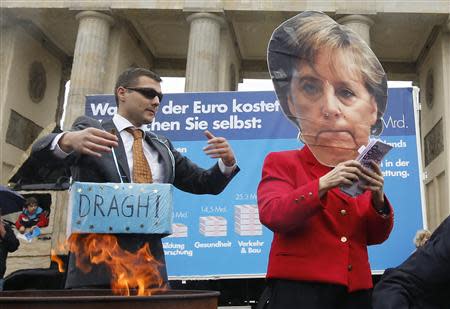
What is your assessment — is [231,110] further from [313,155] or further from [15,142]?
[15,142]

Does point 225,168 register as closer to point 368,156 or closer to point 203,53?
point 368,156

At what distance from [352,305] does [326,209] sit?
0.42 m

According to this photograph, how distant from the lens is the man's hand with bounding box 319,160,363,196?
2148mm

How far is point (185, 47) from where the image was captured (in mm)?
26859

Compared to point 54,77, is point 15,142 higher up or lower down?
lower down

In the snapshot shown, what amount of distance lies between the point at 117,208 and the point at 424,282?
1.42 metres

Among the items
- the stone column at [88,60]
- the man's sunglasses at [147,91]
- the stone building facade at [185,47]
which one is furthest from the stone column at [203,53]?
the man's sunglasses at [147,91]

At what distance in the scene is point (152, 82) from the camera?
2883 mm

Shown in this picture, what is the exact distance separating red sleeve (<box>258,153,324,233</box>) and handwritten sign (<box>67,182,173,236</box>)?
0.51 meters

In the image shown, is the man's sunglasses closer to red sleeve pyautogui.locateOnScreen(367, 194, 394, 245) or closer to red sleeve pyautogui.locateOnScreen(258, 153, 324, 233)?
red sleeve pyautogui.locateOnScreen(258, 153, 324, 233)

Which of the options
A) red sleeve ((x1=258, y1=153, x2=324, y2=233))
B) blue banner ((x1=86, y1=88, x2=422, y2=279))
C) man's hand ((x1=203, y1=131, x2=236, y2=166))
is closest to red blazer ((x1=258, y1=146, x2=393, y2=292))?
red sleeve ((x1=258, y1=153, x2=324, y2=233))

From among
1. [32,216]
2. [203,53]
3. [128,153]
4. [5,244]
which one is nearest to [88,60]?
[203,53]

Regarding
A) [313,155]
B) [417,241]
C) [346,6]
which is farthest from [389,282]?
[346,6]

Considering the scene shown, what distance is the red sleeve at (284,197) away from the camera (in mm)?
2189
